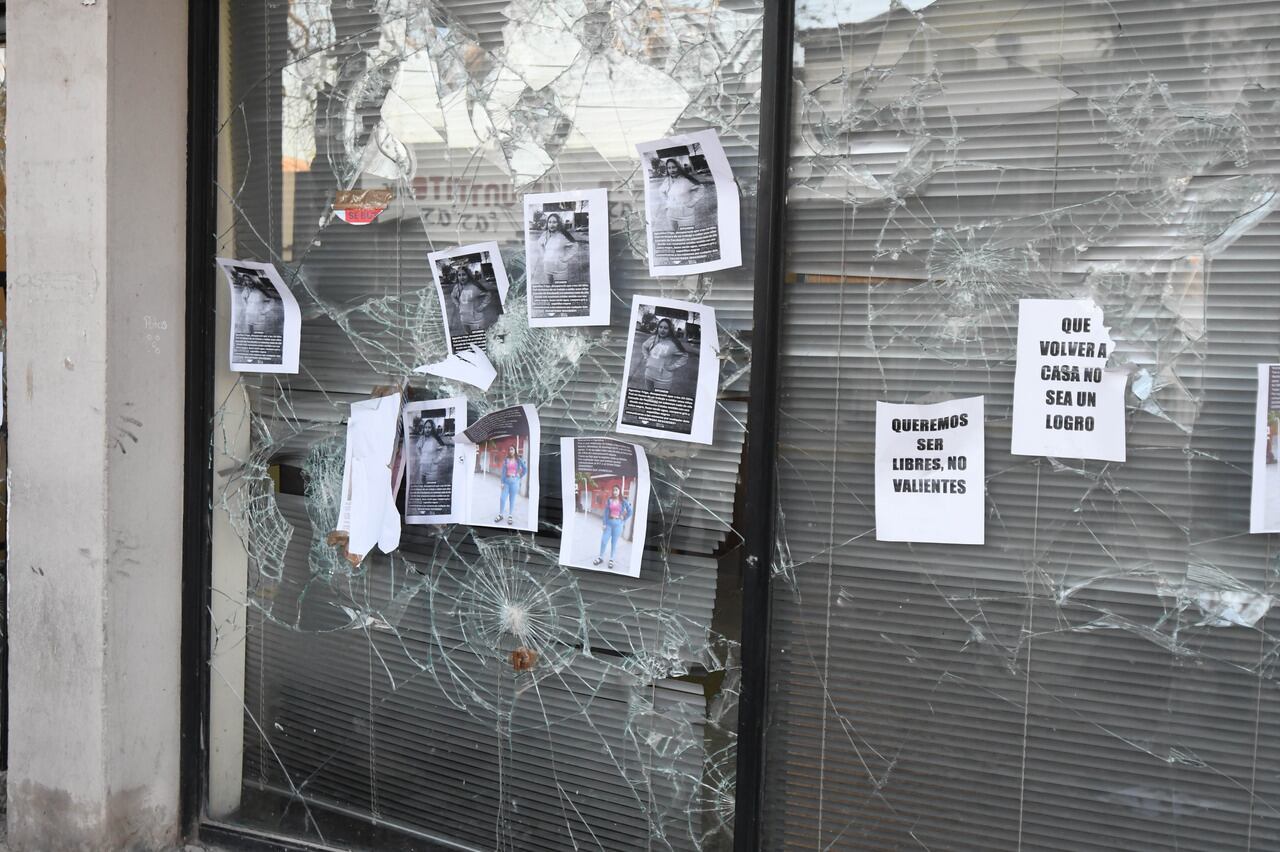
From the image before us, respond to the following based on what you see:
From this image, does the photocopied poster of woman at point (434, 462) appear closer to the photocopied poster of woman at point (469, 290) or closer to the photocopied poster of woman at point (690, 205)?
the photocopied poster of woman at point (469, 290)

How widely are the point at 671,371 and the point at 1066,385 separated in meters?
0.96

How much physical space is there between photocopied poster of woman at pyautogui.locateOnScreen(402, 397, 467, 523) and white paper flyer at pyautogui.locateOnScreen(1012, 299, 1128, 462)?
5.08 ft

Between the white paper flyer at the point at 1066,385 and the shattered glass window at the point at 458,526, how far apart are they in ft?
2.25

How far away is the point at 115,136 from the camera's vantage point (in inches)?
133

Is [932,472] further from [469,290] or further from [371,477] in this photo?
[371,477]

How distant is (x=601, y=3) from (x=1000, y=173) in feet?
3.84

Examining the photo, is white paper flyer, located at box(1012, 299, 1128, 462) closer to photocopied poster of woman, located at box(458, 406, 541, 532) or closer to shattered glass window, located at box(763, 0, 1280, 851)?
shattered glass window, located at box(763, 0, 1280, 851)

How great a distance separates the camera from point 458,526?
10.5 ft

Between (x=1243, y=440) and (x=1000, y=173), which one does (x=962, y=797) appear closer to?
(x=1243, y=440)

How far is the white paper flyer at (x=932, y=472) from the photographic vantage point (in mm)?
2568

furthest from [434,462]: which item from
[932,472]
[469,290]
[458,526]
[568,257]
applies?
[932,472]

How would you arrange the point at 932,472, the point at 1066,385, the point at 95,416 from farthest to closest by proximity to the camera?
the point at 95,416, the point at 932,472, the point at 1066,385

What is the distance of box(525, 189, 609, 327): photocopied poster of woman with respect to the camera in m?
2.93

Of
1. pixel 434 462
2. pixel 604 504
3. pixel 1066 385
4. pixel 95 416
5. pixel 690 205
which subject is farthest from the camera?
pixel 95 416
